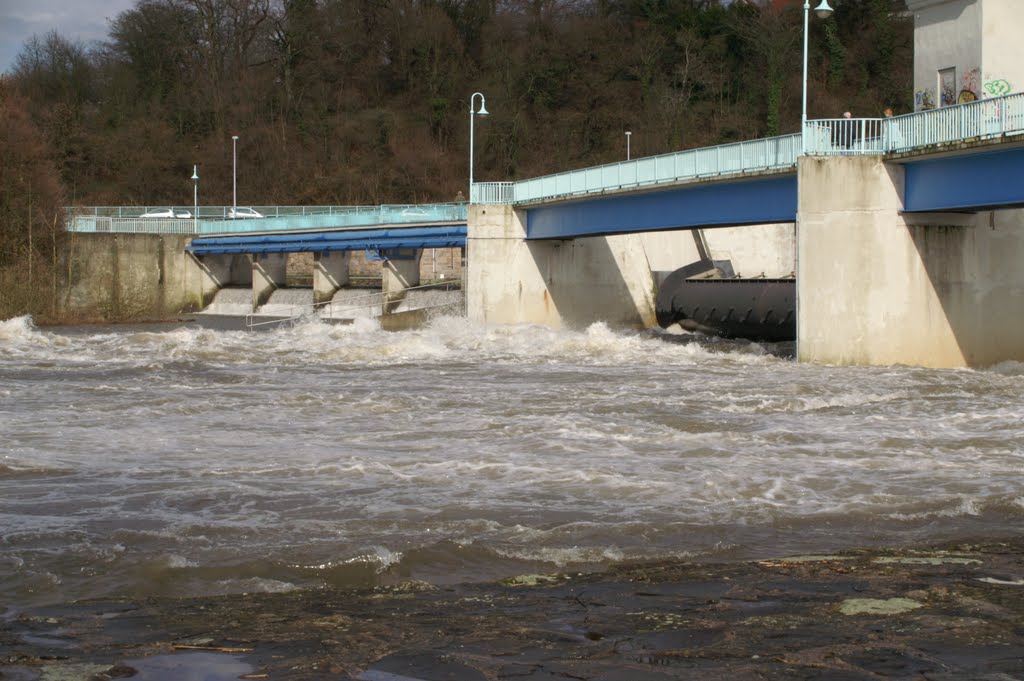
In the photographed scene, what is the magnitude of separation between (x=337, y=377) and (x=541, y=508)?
46.6 feet

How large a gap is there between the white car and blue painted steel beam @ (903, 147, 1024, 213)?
4128 cm

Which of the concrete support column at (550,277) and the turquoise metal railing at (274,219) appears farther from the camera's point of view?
the turquoise metal railing at (274,219)

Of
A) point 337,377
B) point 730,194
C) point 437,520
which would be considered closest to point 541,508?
point 437,520

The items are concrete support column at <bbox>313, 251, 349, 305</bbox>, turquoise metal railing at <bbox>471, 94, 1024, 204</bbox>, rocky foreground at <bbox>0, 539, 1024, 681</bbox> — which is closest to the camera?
rocky foreground at <bbox>0, 539, 1024, 681</bbox>

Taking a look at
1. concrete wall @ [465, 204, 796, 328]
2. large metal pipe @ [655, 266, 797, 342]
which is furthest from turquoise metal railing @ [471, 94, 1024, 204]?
large metal pipe @ [655, 266, 797, 342]

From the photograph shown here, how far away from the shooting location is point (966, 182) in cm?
2333

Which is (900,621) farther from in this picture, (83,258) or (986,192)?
(83,258)

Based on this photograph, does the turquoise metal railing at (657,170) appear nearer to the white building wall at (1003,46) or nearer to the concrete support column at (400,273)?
the white building wall at (1003,46)

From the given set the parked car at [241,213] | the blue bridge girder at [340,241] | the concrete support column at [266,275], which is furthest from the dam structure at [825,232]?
the parked car at [241,213]

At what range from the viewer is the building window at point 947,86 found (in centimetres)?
2797

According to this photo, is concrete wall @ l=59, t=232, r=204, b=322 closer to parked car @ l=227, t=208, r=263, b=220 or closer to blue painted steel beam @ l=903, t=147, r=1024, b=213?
parked car @ l=227, t=208, r=263, b=220

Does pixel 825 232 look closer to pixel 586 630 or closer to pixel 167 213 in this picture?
pixel 586 630

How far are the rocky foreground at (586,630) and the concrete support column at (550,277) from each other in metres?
30.5

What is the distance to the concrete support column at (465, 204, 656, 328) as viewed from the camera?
127 feet
